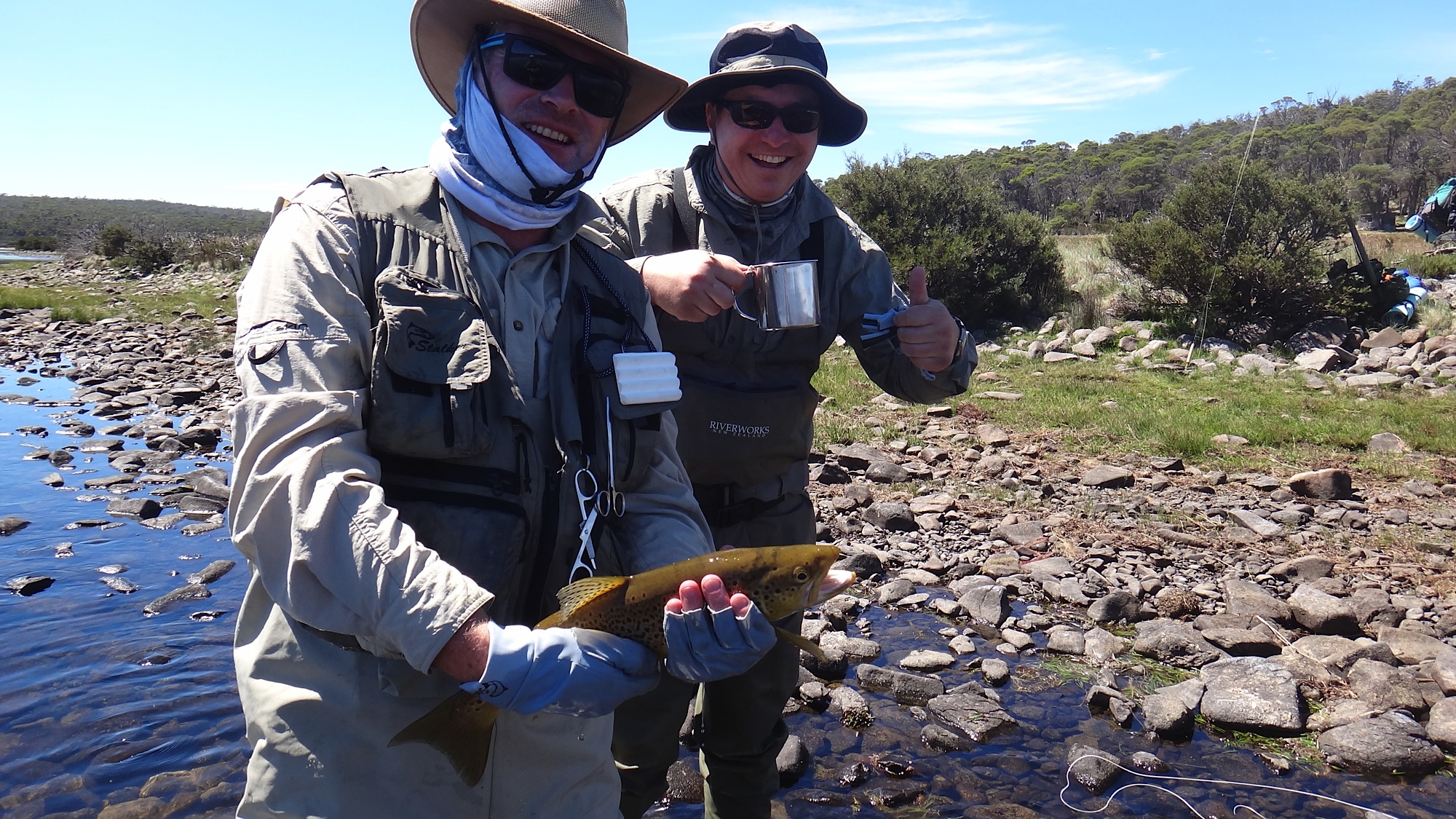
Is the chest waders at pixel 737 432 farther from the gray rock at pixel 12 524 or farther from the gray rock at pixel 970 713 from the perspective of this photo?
the gray rock at pixel 12 524

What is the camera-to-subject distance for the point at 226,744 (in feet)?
16.6

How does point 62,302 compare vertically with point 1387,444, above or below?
above

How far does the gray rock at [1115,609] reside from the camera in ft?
20.1

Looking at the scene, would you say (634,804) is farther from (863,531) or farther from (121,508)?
(121,508)

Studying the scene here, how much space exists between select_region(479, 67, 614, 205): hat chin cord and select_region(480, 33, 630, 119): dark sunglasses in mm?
65

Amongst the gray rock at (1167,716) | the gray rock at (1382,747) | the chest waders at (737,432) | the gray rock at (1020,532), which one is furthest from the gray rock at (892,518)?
the chest waders at (737,432)

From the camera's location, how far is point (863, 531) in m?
7.88

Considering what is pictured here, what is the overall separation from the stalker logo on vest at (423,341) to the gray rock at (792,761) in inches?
126

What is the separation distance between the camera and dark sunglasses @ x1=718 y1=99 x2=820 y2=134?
3.54 m

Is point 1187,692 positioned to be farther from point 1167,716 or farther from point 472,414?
point 472,414

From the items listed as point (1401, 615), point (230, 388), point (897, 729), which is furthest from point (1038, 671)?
point (230, 388)

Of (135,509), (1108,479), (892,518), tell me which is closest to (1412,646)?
(1108,479)

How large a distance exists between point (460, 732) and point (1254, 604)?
561 centimetres

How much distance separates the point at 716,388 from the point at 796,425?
1.23 feet
